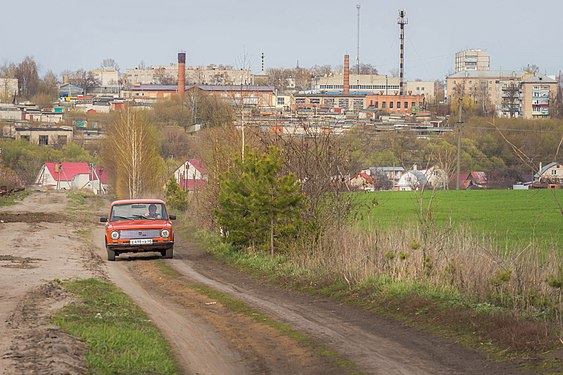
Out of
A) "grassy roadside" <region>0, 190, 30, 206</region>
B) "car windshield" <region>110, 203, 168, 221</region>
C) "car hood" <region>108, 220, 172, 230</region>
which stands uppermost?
"car windshield" <region>110, 203, 168, 221</region>

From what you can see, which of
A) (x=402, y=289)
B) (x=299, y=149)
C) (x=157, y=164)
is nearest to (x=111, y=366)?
(x=402, y=289)

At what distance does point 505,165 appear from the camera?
280ft

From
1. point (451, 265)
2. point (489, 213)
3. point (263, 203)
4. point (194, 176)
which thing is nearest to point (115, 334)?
point (451, 265)

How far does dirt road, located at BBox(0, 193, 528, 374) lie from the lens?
10.4 meters

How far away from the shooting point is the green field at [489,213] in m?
28.0

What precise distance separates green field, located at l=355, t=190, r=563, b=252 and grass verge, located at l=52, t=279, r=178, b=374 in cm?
964

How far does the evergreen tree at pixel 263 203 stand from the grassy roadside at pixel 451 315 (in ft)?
8.26

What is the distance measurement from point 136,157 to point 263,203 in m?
52.9

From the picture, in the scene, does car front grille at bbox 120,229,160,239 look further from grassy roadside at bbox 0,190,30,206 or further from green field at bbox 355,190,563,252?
grassy roadside at bbox 0,190,30,206

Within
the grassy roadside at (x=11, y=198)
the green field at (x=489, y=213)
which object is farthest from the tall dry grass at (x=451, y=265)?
the grassy roadside at (x=11, y=198)

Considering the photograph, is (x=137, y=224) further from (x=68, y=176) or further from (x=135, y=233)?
(x=68, y=176)

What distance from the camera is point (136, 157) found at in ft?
245

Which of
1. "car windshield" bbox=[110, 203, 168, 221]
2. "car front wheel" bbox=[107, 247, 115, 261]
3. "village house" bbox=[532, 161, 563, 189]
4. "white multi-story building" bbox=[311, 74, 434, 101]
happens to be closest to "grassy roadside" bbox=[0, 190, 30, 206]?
"car windshield" bbox=[110, 203, 168, 221]

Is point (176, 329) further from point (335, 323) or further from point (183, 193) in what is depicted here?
point (183, 193)
